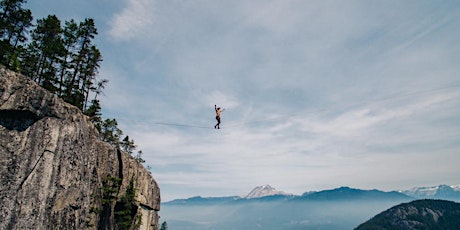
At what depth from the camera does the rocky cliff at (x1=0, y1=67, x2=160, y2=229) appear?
88.1ft

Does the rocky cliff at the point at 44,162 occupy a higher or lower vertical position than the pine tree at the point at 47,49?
lower

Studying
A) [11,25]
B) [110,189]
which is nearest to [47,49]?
[11,25]

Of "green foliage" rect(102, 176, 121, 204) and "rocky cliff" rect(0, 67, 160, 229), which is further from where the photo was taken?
"green foliage" rect(102, 176, 121, 204)

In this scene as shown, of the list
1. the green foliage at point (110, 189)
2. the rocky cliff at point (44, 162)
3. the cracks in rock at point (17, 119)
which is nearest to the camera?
the rocky cliff at point (44, 162)

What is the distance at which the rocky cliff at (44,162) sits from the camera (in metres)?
26.9

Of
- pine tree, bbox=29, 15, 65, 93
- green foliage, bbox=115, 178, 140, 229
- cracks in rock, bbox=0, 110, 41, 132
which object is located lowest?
green foliage, bbox=115, 178, 140, 229

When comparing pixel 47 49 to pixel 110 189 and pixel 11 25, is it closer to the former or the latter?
pixel 11 25

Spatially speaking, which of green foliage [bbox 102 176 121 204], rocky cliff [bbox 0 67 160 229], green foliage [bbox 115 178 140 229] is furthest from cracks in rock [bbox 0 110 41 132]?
green foliage [bbox 115 178 140 229]

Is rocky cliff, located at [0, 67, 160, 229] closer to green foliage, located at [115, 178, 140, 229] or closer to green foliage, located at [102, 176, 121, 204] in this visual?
green foliage, located at [102, 176, 121, 204]

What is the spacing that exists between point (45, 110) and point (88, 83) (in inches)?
656

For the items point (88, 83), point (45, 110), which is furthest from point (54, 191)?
point (88, 83)

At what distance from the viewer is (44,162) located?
2986 centimetres

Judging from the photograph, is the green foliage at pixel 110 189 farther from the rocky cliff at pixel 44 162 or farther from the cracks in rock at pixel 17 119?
the cracks in rock at pixel 17 119

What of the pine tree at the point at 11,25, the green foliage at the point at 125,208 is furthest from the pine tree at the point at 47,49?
the green foliage at the point at 125,208
